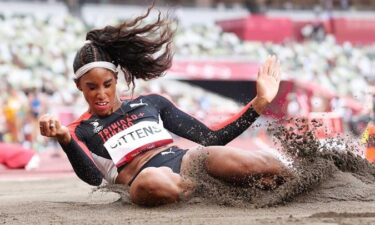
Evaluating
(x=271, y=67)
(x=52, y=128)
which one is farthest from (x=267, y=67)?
(x=52, y=128)

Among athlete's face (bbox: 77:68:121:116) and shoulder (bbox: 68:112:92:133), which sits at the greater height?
athlete's face (bbox: 77:68:121:116)

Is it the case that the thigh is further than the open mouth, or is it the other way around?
the open mouth

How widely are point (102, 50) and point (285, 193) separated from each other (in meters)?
1.59

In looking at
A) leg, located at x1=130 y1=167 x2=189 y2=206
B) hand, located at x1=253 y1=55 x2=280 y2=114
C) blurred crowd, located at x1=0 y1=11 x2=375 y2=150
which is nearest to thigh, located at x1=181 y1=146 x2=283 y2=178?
leg, located at x1=130 y1=167 x2=189 y2=206

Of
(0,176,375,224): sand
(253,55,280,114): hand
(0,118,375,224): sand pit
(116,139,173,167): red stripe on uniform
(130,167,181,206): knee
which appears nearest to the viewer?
(0,176,375,224): sand

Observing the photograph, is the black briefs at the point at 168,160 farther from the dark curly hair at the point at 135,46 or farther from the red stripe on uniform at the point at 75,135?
the dark curly hair at the point at 135,46

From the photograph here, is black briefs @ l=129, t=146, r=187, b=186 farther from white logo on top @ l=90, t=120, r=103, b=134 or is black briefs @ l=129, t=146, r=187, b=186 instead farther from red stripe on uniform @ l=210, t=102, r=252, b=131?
white logo on top @ l=90, t=120, r=103, b=134

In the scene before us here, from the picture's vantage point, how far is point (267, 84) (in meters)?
5.18

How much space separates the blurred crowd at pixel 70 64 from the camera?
17419mm

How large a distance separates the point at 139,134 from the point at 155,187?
546mm

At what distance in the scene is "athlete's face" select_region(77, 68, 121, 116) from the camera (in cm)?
527

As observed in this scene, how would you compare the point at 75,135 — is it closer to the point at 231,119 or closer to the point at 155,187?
the point at 155,187

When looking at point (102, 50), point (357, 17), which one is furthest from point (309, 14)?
point (102, 50)

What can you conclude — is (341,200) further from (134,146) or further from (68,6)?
(68,6)
